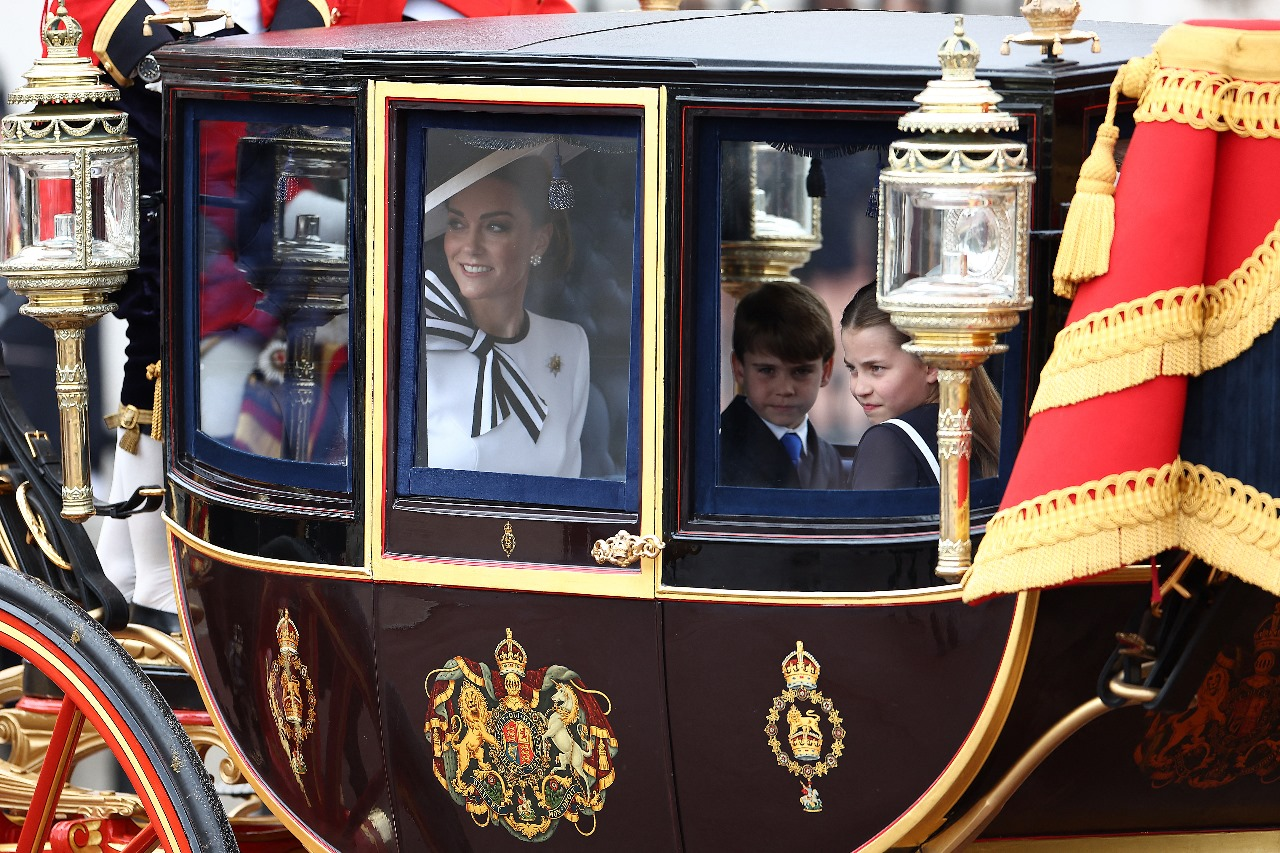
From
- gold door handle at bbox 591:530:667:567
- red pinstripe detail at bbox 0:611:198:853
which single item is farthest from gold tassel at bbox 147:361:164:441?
gold door handle at bbox 591:530:667:567

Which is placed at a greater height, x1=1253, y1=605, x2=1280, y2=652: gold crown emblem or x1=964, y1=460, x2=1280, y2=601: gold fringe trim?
x1=964, y1=460, x2=1280, y2=601: gold fringe trim

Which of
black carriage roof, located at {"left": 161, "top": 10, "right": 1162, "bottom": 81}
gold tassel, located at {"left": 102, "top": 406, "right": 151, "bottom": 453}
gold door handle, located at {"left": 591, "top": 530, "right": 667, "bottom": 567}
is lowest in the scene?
gold door handle, located at {"left": 591, "top": 530, "right": 667, "bottom": 567}

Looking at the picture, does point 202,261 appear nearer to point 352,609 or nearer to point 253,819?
point 352,609

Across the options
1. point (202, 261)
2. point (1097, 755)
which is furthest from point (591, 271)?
point (1097, 755)

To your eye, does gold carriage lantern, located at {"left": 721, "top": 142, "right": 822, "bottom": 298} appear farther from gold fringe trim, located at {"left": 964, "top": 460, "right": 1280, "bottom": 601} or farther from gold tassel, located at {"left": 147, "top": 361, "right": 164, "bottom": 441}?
gold tassel, located at {"left": 147, "top": 361, "right": 164, "bottom": 441}

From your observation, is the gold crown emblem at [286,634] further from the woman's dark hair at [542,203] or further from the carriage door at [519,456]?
the woman's dark hair at [542,203]

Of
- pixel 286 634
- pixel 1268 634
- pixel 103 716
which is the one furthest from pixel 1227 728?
pixel 103 716

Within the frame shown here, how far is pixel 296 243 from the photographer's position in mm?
2695

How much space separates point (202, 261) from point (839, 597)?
1.03 m

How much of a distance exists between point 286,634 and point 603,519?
0.51m

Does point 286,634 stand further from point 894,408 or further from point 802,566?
point 894,408

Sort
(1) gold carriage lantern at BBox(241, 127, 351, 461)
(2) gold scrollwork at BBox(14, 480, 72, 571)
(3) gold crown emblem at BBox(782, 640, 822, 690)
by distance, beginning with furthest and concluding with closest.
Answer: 1. (2) gold scrollwork at BBox(14, 480, 72, 571)
2. (1) gold carriage lantern at BBox(241, 127, 351, 461)
3. (3) gold crown emblem at BBox(782, 640, 822, 690)

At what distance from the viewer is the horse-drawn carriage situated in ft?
7.68

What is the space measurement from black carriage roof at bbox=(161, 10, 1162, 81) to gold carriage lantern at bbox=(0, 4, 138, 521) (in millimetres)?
135
